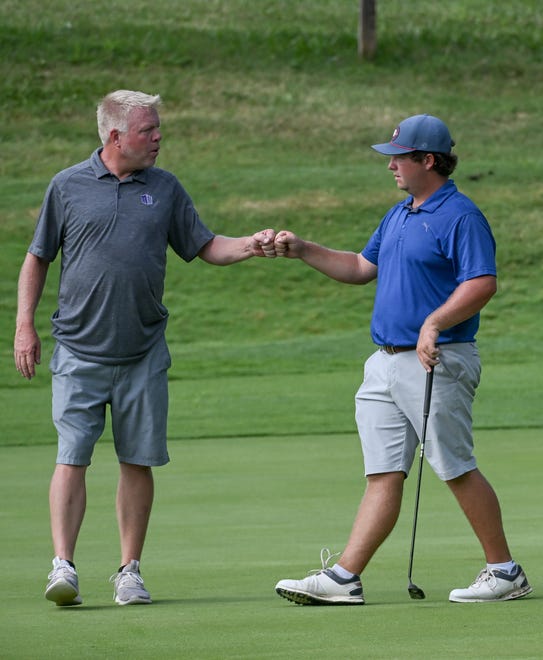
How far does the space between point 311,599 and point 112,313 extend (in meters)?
1.30

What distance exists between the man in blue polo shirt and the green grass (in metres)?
0.17

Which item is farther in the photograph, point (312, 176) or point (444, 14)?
point (444, 14)

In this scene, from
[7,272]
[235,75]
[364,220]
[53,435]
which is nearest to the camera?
[53,435]

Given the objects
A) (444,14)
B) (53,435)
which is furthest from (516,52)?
(53,435)

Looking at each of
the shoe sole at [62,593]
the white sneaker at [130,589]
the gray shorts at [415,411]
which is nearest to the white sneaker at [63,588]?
the shoe sole at [62,593]

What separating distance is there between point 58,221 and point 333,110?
93.8 feet

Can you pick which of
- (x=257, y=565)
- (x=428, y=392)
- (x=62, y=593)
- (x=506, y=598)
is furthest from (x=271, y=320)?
(x=62, y=593)

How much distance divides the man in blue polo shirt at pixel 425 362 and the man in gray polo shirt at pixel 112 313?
81 cm

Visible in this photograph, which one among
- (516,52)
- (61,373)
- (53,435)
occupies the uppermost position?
(516,52)

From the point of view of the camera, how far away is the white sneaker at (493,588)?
18.3 feet

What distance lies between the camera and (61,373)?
20.1 ft

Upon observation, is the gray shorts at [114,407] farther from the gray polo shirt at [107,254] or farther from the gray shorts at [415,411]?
the gray shorts at [415,411]

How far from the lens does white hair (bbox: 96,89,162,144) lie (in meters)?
6.13

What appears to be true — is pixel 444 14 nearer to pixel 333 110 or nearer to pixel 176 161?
pixel 333 110
